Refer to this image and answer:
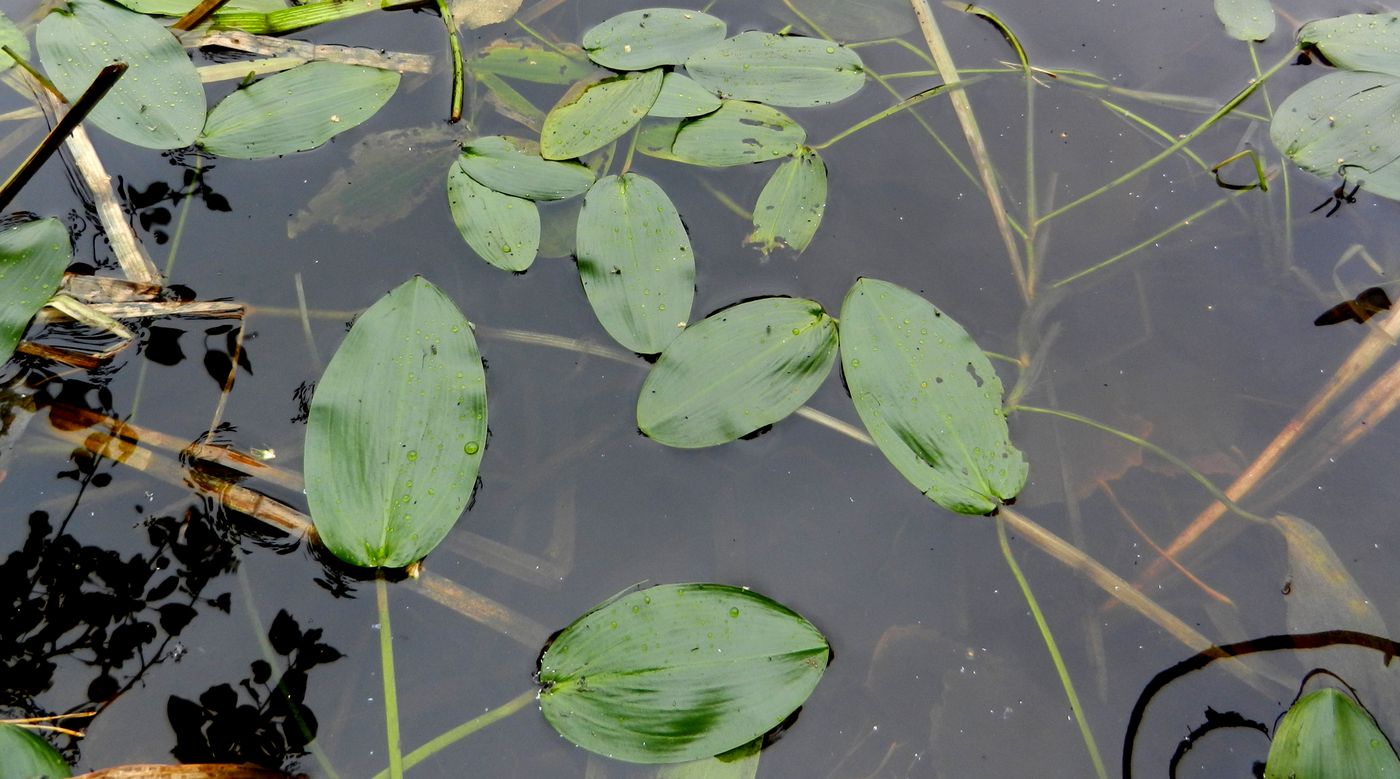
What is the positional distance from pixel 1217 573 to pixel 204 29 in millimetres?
2164

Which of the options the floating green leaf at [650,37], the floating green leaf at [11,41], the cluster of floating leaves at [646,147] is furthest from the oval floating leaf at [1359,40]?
the floating green leaf at [11,41]

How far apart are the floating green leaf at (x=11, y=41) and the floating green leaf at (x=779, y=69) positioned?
1322mm

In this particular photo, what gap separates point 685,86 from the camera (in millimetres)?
1586

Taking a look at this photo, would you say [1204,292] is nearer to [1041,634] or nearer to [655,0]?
[1041,634]

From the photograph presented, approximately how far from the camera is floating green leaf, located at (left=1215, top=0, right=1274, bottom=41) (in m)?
1.69

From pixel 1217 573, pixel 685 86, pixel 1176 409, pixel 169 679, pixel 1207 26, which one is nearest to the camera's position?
pixel 169 679

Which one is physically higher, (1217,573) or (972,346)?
(972,346)

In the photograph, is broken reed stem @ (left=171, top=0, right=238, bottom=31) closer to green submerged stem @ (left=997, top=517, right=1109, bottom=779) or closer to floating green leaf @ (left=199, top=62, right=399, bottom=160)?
floating green leaf @ (left=199, top=62, right=399, bottom=160)

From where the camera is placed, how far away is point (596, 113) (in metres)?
1.53

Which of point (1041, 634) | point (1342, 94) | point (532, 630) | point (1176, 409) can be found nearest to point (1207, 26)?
point (1342, 94)

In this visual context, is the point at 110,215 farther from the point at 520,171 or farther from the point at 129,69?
the point at 520,171

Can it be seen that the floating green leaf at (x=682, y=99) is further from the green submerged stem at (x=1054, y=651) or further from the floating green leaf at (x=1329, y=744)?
the floating green leaf at (x=1329, y=744)

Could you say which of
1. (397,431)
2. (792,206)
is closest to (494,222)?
(397,431)

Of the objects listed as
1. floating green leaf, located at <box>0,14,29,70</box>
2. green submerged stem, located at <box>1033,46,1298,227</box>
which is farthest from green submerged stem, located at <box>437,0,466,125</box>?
green submerged stem, located at <box>1033,46,1298,227</box>
